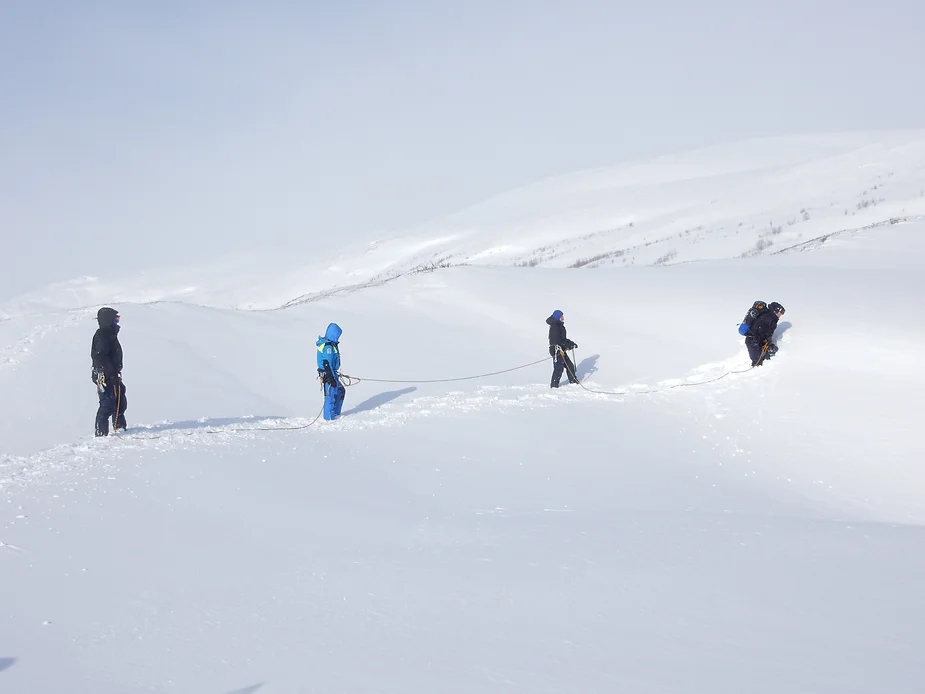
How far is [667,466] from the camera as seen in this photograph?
11.1 meters

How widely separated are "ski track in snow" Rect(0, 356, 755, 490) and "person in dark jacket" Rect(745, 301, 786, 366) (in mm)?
465

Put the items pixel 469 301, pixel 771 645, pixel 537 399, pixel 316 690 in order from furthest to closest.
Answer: pixel 469 301 → pixel 537 399 → pixel 771 645 → pixel 316 690

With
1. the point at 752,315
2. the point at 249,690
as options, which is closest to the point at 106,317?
the point at 249,690

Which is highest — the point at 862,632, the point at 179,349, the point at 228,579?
the point at 179,349

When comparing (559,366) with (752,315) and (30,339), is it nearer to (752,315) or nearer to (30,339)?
(752,315)

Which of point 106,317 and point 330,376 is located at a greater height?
point 106,317

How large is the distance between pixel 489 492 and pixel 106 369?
5.85 m

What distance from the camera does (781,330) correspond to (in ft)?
52.6

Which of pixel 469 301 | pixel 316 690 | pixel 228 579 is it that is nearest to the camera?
pixel 316 690

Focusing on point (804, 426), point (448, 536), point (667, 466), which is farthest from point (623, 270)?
point (448, 536)

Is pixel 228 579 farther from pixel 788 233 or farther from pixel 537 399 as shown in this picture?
pixel 788 233

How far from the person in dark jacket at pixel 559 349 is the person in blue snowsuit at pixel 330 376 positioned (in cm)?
458

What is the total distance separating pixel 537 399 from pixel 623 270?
9.05 m

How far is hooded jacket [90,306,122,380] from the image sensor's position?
1098 cm
